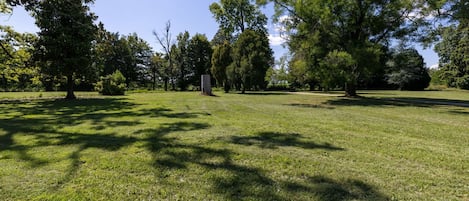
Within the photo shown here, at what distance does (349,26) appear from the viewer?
50.8ft

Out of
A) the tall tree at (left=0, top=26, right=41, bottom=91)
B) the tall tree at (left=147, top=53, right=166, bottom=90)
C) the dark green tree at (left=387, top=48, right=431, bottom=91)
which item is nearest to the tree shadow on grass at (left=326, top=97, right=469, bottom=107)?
the tall tree at (left=0, top=26, right=41, bottom=91)

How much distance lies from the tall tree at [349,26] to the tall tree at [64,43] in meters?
12.5

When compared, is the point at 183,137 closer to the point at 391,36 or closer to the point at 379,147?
the point at 379,147

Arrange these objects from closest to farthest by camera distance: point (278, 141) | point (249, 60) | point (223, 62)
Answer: point (278, 141)
point (249, 60)
point (223, 62)

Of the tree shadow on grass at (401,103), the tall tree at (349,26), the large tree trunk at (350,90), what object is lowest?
the tree shadow on grass at (401,103)

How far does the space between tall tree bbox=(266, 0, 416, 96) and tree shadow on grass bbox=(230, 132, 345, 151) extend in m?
10.0

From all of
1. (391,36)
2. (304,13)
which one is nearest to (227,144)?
(304,13)

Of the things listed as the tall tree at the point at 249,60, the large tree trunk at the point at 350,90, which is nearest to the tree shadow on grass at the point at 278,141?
the large tree trunk at the point at 350,90

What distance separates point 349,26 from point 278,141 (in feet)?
43.1

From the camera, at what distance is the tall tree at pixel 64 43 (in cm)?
1521

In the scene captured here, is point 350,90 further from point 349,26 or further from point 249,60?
point 249,60

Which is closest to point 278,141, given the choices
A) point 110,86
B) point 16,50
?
point 16,50

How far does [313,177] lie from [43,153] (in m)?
4.09

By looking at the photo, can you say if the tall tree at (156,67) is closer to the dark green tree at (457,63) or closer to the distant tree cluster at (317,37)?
the distant tree cluster at (317,37)
